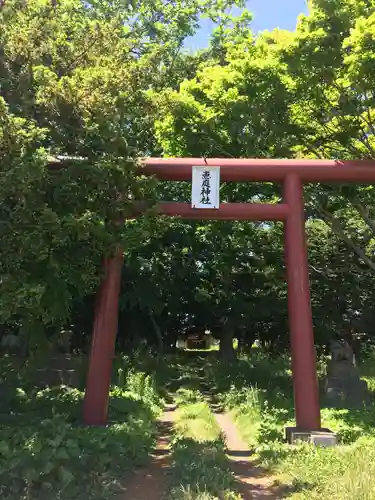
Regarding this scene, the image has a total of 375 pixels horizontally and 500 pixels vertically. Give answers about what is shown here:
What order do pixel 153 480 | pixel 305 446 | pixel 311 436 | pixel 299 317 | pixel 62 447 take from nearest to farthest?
pixel 62 447
pixel 153 480
pixel 305 446
pixel 311 436
pixel 299 317

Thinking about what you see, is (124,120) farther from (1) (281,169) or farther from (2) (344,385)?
(2) (344,385)

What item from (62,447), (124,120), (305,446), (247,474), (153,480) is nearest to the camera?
(62,447)

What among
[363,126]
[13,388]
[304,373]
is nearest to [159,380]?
[13,388]

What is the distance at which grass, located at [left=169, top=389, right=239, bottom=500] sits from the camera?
518cm

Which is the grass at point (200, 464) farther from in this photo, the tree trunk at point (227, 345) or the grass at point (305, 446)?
the tree trunk at point (227, 345)

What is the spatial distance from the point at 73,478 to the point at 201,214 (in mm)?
4567

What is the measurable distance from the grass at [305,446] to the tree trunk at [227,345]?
22.1 ft

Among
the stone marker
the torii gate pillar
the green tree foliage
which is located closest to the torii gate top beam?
the torii gate pillar

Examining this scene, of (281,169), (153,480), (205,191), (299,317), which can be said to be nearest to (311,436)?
(299,317)

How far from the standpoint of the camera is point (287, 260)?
28.5 ft

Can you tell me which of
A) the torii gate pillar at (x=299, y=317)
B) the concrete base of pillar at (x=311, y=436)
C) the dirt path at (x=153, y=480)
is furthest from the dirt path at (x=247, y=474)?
the torii gate pillar at (x=299, y=317)

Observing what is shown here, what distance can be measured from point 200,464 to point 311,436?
219cm

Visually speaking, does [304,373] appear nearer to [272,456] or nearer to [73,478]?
[272,456]

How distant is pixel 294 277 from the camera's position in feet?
27.8
